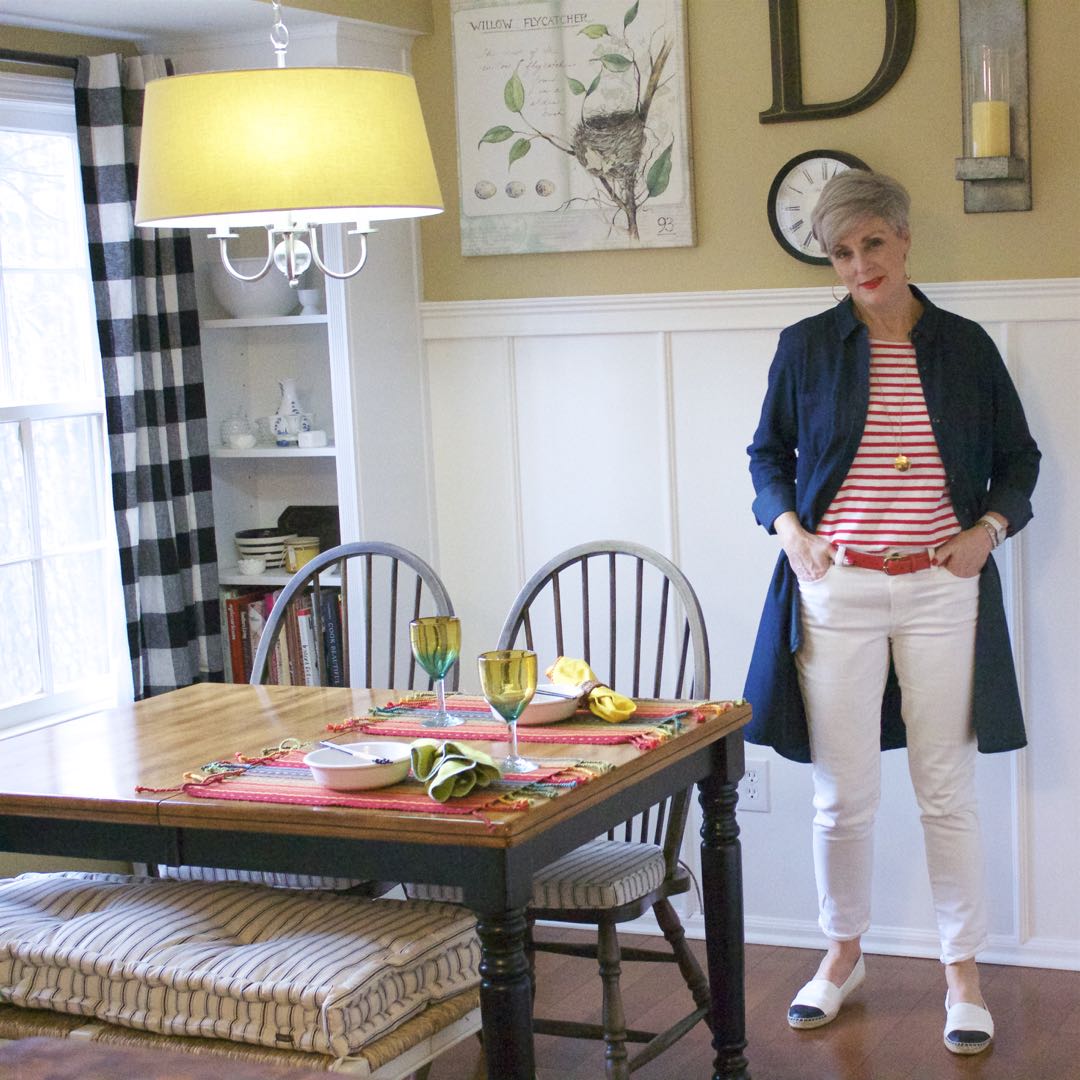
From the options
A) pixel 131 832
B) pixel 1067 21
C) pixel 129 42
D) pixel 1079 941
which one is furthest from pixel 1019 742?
pixel 129 42

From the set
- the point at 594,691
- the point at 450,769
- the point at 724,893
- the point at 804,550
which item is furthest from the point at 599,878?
the point at 804,550

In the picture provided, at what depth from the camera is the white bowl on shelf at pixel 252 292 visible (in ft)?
13.0

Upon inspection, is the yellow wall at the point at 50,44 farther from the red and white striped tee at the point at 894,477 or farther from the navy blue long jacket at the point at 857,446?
the red and white striped tee at the point at 894,477

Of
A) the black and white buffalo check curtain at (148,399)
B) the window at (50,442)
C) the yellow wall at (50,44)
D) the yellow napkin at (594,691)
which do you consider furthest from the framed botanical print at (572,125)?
the yellow napkin at (594,691)

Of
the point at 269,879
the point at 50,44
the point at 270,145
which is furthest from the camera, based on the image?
the point at 50,44

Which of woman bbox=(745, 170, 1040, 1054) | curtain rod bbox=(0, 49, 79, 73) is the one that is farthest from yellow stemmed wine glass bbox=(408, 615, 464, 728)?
curtain rod bbox=(0, 49, 79, 73)

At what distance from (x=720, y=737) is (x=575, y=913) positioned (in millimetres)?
403

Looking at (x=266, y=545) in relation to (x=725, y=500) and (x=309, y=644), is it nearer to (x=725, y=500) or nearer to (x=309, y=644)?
(x=309, y=644)

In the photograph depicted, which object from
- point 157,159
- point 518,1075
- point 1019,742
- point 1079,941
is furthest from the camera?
point 1079,941

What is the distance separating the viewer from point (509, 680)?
235cm

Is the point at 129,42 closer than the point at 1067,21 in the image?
No

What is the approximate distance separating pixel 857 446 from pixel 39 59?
1925 mm

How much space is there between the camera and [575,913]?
2.80 metres

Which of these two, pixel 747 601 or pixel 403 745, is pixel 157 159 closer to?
pixel 403 745
